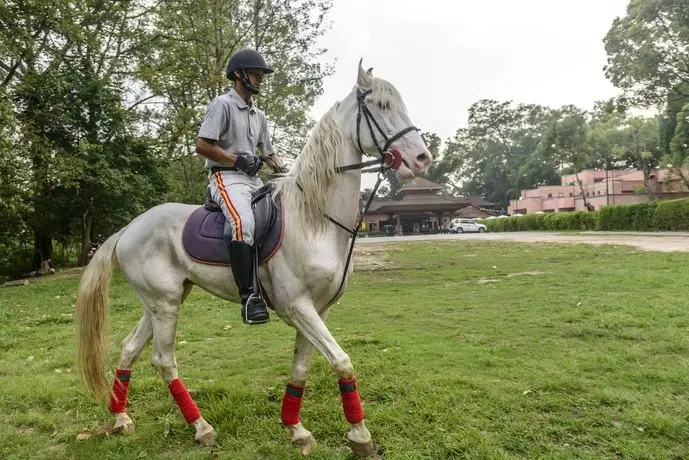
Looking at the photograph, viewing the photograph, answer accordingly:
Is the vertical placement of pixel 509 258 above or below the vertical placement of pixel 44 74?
below

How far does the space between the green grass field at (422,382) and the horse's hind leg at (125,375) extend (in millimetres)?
143

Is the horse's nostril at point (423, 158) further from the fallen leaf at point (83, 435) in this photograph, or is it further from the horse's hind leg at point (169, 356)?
the fallen leaf at point (83, 435)

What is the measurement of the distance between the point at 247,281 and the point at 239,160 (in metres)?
0.91

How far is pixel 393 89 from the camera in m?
3.22

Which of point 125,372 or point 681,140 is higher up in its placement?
point 681,140

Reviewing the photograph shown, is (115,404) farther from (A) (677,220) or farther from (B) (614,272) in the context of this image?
(A) (677,220)

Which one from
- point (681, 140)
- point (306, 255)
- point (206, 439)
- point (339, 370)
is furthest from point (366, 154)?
point (681, 140)

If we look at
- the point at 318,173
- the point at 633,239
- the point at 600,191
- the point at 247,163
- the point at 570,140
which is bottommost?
the point at 633,239

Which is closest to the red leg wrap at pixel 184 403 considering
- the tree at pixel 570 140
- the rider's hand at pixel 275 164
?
the rider's hand at pixel 275 164

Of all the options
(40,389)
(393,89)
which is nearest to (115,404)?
(40,389)

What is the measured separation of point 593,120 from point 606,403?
82.1 m

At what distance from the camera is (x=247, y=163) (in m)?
3.47

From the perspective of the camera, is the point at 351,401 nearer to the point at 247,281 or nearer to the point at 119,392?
the point at 247,281

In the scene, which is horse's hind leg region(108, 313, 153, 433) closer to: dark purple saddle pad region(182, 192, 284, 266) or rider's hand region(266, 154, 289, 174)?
dark purple saddle pad region(182, 192, 284, 266)
